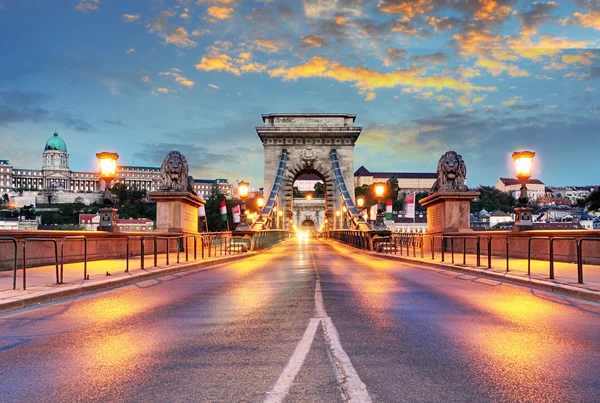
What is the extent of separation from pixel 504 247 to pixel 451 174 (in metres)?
4.69

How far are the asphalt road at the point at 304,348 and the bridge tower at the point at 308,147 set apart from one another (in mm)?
60119

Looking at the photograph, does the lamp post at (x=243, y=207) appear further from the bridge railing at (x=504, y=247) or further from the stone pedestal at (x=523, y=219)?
the stone pedestal at (x=523, y=219)

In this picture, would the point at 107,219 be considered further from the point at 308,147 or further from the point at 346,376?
the point at 308,147

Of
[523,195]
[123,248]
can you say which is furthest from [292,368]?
[123,248]

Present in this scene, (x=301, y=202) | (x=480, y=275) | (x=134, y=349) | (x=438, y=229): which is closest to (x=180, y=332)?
(x=134, y=349)

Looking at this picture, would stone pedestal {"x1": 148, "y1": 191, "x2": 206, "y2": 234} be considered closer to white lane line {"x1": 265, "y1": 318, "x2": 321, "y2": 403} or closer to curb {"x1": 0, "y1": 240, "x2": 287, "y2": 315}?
curb {"x1": 0, "y1": 240, "x2": 287, "y2": 315}

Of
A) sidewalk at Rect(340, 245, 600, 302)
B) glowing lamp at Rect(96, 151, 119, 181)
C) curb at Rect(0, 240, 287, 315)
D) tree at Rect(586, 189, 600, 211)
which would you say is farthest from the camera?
tree at Rect(586, 189, 600, 211)

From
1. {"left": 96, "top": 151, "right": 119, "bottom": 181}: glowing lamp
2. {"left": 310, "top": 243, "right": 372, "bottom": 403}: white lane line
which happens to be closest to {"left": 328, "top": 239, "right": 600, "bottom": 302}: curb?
{"left": 310, "top": 243, "right": 372, "bottom": 403}: white lane line

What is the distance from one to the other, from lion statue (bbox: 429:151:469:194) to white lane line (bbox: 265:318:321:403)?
18.1 metres

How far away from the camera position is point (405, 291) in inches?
410

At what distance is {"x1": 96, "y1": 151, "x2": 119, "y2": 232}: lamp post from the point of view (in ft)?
64.5

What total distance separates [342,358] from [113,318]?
382 cm

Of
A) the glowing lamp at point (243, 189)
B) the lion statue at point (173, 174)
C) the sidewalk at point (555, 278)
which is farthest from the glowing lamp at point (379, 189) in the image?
the sidewalk at point (555, 278)

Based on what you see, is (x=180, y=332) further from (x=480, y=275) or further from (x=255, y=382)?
(x=480, y=275)
